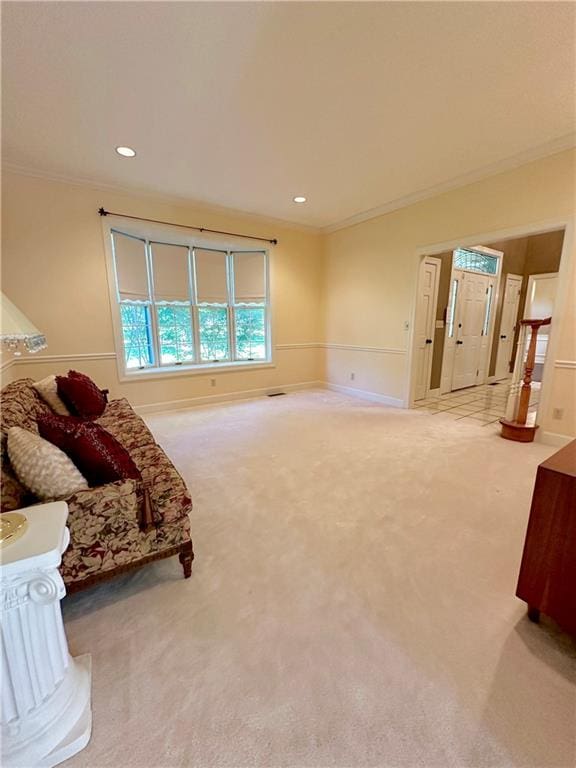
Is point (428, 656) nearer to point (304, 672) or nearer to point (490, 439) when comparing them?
point (304, 672)

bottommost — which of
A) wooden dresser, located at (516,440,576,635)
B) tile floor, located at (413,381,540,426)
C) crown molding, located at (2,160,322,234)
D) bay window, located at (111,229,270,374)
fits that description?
tile floor, located at (413,381,540,426)

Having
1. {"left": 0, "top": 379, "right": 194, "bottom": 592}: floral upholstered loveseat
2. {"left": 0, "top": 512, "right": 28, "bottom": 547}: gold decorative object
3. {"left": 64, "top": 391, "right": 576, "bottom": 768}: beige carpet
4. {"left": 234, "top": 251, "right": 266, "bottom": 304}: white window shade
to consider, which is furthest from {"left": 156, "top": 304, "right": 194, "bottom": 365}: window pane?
{"left": 0, "top": 512, "right": 28, "bottom": 547}: gold decorative object

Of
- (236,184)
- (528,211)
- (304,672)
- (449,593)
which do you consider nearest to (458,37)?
(528,211)

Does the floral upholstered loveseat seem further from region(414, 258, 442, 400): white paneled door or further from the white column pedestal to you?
region(414, 258, 442, 400): white paneled door

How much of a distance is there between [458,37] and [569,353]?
2678mm

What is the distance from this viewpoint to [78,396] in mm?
2572

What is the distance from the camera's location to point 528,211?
311cm

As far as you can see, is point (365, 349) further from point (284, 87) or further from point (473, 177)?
point (284, 87)

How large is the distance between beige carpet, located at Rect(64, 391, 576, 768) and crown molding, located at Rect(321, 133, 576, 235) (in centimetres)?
297

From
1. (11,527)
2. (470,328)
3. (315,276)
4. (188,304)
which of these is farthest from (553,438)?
(188,304)

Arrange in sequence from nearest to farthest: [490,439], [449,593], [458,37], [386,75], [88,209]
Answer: [449,593]
[458,37]
[386,75]
[490,439]
[88,209]

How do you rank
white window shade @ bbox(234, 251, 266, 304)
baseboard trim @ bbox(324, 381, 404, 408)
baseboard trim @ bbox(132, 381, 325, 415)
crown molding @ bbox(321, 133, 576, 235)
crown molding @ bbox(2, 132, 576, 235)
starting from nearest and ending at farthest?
crown molding @ bbox(321, 133, 576, 235) < crown molding @ bbox(2, 132, 576, 235) < baseboard trim @ bbox(132, 381, 325, 415) < baseboard trim @ bbox(324, 381, 404, 408) < white window shade @ bbox(234, 251, 266, 304)

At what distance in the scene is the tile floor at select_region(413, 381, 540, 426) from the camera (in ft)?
13.6

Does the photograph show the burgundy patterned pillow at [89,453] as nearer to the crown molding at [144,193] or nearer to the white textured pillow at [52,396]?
the white textured pillow at [52,396]
